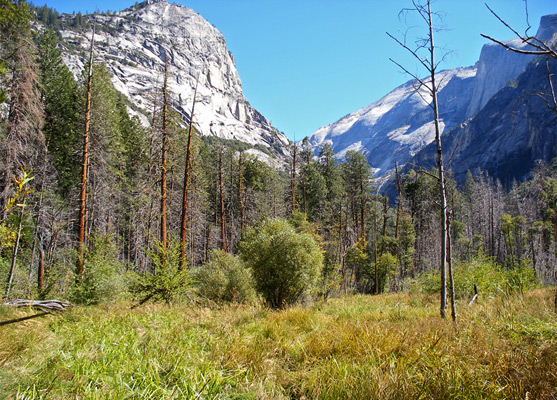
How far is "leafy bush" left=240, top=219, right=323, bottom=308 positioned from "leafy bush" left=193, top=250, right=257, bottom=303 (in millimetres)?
2421

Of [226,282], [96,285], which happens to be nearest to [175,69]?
[226,282]

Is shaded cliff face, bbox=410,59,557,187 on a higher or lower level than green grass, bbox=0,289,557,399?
higher

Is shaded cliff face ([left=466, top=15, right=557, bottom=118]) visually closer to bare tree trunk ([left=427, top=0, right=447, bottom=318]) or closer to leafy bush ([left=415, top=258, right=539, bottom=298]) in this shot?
leafy bush ([left=415, top=258, right=539, bottom=298])

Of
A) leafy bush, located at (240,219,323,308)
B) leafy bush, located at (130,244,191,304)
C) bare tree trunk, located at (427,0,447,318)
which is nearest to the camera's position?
bare tree trunk, located at (427,0,447,318)

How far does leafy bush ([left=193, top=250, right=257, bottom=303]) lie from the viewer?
14.4 meters

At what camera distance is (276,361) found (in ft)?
12.4

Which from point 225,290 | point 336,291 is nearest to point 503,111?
point 336,291

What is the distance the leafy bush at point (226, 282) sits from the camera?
1443cm

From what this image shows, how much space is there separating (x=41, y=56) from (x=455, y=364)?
36339 millimetres

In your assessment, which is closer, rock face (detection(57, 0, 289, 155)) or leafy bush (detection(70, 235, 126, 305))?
leafy bush (detection(70, 235, 126, 305))

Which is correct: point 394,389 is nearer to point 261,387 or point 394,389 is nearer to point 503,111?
point 261,387

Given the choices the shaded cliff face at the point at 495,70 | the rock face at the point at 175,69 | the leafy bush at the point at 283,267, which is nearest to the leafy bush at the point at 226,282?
the leafy bush at the point at 283,267

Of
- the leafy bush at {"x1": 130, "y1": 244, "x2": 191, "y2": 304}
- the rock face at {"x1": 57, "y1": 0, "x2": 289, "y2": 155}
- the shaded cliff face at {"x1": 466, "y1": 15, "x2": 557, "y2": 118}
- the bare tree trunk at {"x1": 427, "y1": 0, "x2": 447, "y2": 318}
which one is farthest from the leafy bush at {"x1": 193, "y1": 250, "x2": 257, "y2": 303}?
the shaded cliff face at {"x1": 466, "y1": 15, "x2": 557, "y2": 118}

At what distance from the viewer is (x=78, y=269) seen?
35.7 feet
